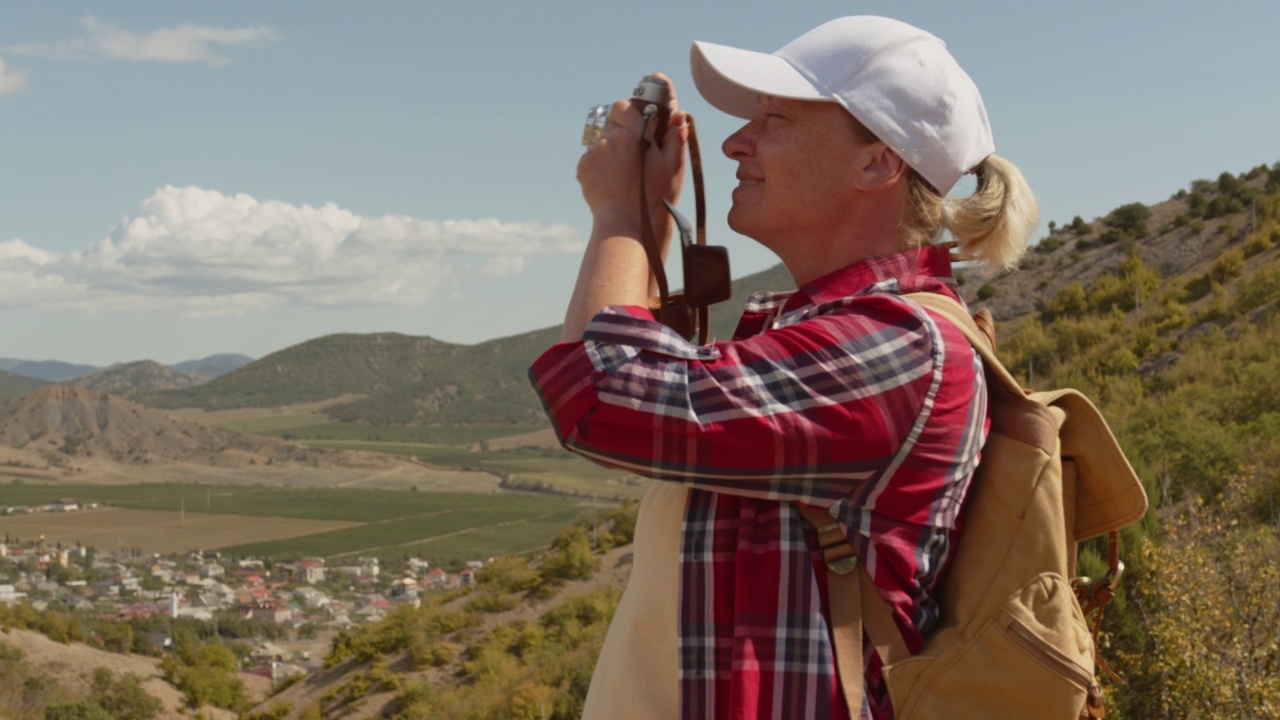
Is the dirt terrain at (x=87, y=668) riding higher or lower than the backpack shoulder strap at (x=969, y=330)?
lower

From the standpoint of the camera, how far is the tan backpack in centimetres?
160

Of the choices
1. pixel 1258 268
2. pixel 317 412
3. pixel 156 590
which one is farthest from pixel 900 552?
pixel 317 412

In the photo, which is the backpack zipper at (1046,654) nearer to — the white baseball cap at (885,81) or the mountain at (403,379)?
the white baseball cap at (885,81)

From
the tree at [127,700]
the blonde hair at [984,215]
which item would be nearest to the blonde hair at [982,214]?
the blonde hair at [984,215]

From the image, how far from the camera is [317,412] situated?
17938 centimetres

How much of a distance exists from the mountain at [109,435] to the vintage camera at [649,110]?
466ft

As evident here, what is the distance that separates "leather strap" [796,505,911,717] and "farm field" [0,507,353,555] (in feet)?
281

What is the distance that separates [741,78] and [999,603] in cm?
84

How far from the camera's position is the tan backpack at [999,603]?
1600 mm

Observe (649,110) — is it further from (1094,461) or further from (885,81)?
(1094,461)

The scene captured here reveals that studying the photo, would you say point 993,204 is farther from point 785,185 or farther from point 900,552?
point 900,552

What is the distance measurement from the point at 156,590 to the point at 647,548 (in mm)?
66865

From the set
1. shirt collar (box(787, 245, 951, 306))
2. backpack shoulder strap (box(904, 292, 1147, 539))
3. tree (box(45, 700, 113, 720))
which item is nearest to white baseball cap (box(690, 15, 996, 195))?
shirt collar (box(787, 245, 951, 306))

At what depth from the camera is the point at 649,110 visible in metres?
1.93
